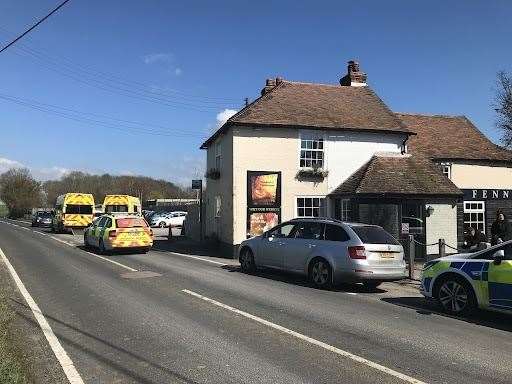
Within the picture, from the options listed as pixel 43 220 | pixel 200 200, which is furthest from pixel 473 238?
pixel 43 220

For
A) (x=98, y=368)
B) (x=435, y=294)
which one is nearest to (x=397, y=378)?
(x=98, y=368)

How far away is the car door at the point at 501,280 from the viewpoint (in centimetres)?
898

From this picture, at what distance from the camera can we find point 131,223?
823 inches

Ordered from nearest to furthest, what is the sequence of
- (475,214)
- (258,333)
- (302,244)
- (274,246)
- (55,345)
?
1. (55,345)
2. (258,333)
3. (302,244)
4. (274,246)
5. (475,214)

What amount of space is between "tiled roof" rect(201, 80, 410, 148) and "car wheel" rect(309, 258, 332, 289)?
8.77 m

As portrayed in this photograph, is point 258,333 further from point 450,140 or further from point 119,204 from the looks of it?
point 119,204

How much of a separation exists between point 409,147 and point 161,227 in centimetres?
2995

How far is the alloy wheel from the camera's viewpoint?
9773mm

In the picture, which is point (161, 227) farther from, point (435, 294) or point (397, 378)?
point (397, 378)

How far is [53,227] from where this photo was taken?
40.5 meters

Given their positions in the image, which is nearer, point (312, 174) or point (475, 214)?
point (312, 174)

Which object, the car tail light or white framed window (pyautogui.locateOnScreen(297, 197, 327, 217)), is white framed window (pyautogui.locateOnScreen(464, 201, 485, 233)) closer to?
white framed window (pyautogui.locateOnScreen(297, 197, 327, 217))

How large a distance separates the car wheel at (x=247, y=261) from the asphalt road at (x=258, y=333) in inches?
73.3

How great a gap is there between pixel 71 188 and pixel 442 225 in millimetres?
102283
